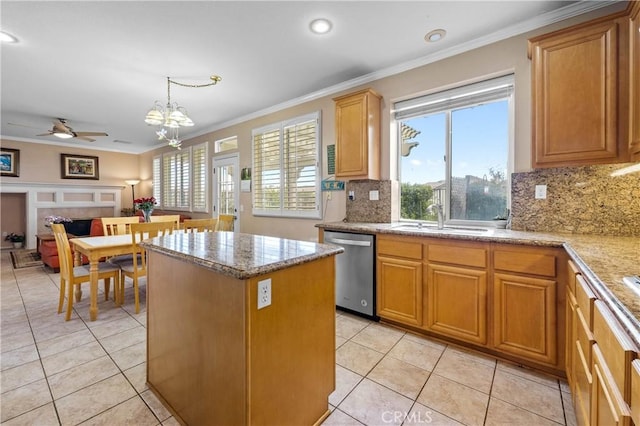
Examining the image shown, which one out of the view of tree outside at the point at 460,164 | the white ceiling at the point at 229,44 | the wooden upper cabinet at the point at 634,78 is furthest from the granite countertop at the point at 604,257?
the white ceiling at the point at 229,44

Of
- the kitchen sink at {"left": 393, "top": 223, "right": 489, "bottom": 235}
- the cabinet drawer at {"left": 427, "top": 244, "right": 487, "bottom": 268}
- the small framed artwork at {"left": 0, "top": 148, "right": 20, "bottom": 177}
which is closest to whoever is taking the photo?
the cabinet drawer at {"left": 427, "top": 244, "right": 487, "bottom": 268}

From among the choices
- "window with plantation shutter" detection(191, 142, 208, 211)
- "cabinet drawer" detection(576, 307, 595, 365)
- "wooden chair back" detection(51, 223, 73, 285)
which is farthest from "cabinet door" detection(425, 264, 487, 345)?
"window with plantation shutter" detection(191, 142, 208, 211)

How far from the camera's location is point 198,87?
138 inches

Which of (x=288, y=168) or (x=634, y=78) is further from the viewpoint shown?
(x=288, y=168)

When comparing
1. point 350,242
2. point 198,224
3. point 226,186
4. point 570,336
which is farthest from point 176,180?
point 570,336

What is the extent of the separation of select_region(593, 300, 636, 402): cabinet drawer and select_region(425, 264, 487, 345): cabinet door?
3.57ft

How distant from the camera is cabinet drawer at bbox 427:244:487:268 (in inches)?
82.8

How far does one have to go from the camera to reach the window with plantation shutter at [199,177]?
5.82 metres

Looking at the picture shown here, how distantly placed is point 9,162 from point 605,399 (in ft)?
31.5

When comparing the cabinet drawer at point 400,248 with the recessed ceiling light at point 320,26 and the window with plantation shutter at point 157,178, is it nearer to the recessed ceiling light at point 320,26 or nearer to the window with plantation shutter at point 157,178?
the recessed ceiling light at point 320,26

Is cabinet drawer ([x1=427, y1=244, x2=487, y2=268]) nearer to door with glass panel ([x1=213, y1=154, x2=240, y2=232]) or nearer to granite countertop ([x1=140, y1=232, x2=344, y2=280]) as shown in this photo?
granite countertop ([x1=140, y1=232, x2=344, y2=280])

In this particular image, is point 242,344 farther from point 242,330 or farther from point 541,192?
point 541,192

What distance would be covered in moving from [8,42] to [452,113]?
425 cm

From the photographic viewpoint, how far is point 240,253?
1.40 m
